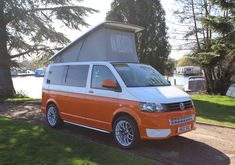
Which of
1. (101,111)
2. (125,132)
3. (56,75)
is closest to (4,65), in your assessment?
(56,75)

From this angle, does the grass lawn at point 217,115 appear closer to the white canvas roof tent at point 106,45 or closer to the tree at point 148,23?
the white canvas roof tent at point 106,45

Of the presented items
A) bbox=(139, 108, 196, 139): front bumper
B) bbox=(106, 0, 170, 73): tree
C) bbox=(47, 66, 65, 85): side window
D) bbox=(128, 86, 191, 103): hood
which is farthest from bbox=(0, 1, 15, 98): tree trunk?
bbox=(139, 108, 196, 139): front bumper

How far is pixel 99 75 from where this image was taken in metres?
8.37

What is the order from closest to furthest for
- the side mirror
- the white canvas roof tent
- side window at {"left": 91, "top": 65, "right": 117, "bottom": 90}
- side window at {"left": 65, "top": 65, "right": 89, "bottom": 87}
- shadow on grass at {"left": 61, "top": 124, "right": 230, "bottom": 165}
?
shadow on grass at {"left": 61, "top": 124, "right": 230, "bottom": 165} → the side mirror → side window at {"left": 91, "top": 65, "right": 117, "bottom": 90} → side window at {"left": 65, "top": 65, "right": 89, "bottom": 87} → the white canvas roof tent

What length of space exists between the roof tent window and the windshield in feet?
3.39

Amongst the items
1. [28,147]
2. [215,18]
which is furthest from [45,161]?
[215,18]

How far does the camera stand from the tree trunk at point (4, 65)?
64.4ft

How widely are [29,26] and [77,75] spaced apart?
1209cm

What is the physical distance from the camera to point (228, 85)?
94.3ft

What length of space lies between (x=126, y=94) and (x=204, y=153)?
2.15m

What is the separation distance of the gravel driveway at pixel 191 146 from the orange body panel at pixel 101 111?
44 centimetres

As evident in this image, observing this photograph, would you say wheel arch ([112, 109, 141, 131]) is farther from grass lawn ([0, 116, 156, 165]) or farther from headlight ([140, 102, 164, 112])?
grass lawn ([0, 116, 156, 165])

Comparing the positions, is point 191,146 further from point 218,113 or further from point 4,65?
point 4,65

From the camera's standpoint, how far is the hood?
7107 millimetres
